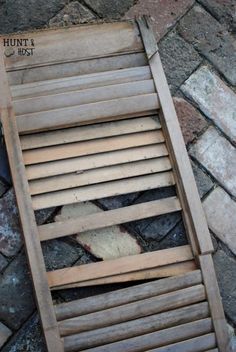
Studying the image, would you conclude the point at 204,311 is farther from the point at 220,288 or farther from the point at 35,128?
the point at 35,128

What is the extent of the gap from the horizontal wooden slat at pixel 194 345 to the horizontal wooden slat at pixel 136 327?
0.06 metres

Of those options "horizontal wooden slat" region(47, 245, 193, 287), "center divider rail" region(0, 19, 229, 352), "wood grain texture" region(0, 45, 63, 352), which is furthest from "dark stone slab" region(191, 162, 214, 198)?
"wood grain texture" region(0, 45, 63, 352)

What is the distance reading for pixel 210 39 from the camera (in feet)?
6.37

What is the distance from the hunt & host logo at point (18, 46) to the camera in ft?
5.63

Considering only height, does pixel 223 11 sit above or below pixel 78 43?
above

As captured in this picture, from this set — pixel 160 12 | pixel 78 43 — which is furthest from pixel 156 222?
pixel 160 12

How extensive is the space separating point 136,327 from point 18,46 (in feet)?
3.10

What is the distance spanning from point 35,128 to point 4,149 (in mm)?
126

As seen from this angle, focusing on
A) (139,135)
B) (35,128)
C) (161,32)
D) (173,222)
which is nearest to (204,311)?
(173,222)

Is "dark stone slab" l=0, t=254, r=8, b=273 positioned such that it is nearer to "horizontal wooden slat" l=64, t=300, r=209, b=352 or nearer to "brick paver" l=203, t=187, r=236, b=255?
"horizontal wooden slat" l=64, t=300, r=209, b=352

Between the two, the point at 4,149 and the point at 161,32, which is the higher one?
the point at 161,32

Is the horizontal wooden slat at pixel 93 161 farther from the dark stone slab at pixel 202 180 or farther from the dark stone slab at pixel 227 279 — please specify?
the dark stone slab at pixel 227 279

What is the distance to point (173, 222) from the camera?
1.76 m

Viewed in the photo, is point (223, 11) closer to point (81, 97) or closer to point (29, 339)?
point (81, 97)
